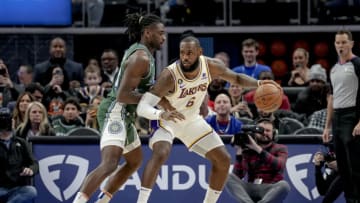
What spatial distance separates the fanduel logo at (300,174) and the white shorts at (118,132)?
2882 millimetres

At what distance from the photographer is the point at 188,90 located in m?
9.99

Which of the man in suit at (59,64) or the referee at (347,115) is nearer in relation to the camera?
the referee at (347,115)

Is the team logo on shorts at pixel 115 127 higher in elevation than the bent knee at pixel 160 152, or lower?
higher

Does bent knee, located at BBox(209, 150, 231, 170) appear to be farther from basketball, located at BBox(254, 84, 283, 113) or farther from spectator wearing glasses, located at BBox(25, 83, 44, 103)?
spectator wearing glasses, located at BBox(25, 83, 44, 103)

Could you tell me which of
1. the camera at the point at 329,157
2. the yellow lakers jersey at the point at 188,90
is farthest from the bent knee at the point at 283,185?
the yellow lakers jersey at the point at 188,90

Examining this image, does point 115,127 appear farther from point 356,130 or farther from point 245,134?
point 356,130

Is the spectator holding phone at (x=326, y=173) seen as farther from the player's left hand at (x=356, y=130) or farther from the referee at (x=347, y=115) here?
the player's left hand at (x=356, y=130)

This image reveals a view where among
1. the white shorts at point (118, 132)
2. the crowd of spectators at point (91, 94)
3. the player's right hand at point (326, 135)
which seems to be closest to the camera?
the white shorts at point (118, 132)

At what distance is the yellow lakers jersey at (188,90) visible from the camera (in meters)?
9.96

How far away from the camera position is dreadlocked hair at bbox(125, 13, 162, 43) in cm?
996

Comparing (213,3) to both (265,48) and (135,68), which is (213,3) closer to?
(265,48)

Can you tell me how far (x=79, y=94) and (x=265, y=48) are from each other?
4.37 m

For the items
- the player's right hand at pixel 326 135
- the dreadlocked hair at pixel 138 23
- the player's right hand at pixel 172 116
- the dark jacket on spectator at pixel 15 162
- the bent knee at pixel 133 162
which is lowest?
the dark jacket on spectator at pixel 15 162

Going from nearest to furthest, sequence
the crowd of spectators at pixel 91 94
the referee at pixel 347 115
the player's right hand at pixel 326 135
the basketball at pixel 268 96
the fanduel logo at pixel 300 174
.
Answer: the basketball at pixel 268 96 < the referee at pixel 347 115 < the player's right hand at pixel 326 135 < the fanduel logo at pixel 300 174 < the crowd of spectators at pixel 91 94
